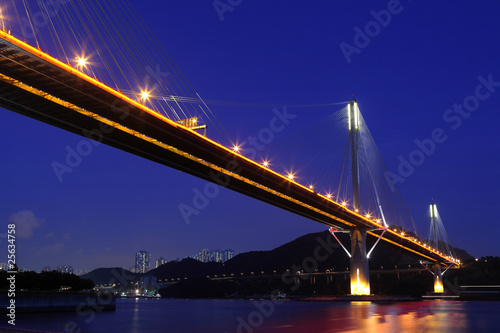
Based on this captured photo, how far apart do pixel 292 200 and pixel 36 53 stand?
36813 mm

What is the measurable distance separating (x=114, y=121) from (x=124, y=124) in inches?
25.9

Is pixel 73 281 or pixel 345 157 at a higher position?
pixel 345 157

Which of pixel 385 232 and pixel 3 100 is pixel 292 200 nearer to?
pixel 385 232

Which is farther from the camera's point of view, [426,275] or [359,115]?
[426,275]

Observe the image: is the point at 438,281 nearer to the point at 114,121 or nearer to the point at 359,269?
the point at 359,269

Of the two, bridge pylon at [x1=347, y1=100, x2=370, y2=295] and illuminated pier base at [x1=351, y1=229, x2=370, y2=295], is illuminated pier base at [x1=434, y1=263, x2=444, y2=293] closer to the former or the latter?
bridge pylon at [x1=347, y1=100, x2=370, y2=295]

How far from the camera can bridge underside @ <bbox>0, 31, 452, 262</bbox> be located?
78.6 ft

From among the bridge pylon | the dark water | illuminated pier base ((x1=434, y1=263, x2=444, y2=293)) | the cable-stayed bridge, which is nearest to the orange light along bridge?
the cable-stayed bridge

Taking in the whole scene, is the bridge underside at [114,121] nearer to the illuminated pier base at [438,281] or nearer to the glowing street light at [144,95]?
the glowing street light at [144,95]

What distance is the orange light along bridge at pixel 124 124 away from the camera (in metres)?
24.0

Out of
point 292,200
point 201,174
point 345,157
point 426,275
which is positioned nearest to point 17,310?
point 201,174

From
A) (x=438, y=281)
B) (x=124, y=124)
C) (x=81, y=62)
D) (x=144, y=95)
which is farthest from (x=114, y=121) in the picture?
(x=438, y=281)

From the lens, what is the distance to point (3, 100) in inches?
1067

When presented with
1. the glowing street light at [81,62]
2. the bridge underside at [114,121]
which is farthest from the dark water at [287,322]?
the glowing street light at [81,62]
